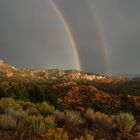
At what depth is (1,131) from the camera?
12062mm

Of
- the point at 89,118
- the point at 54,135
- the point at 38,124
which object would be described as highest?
Answer: the point at 89,118

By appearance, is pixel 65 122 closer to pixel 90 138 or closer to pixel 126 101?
pixel 90 138

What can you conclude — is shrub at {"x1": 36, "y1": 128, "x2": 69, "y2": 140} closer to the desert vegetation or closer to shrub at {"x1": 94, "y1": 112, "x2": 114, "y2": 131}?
the desert vegetation

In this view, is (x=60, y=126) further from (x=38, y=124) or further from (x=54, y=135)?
(x=54, y=135)

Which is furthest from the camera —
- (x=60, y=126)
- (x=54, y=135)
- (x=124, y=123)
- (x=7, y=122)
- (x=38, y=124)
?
(x=124, y=123)

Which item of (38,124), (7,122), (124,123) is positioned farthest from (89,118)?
(7,122)

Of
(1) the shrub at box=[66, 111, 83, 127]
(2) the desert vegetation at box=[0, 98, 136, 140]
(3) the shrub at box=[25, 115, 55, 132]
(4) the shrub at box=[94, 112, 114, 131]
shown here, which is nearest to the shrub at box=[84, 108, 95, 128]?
(2) the desert vegetation at box=[0, 98, 136, 140]

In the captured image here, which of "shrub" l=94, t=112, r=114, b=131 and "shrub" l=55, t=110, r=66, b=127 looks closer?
"shrub" l=55, t=110, r=66, b=127

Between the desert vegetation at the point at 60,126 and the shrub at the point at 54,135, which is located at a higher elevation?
the desert vegetation at the point at 60,126

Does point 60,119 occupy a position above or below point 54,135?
above

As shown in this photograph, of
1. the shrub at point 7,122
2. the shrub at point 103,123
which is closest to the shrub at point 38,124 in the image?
the shrub at point 7,122

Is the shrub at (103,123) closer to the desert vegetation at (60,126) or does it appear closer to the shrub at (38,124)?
the desert vegetation at (60,126)

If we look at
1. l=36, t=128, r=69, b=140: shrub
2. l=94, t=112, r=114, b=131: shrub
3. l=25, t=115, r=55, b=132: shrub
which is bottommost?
l=36, t=128, r=69, b=140: shrub

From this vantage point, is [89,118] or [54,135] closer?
[54,135]
